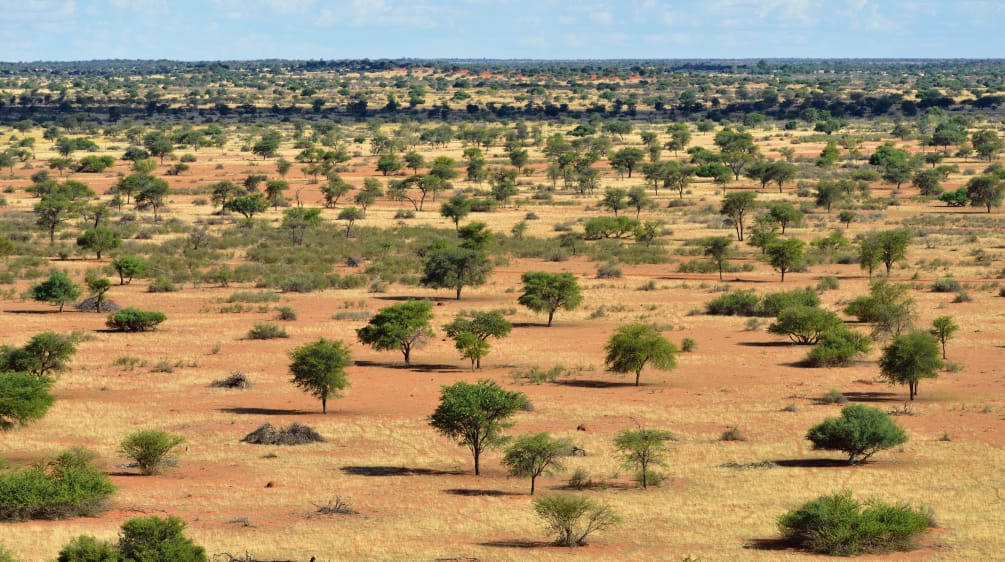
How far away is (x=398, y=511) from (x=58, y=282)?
3241 cm

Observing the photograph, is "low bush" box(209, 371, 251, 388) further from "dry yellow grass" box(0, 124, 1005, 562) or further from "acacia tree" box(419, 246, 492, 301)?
"acacia tree" box(419, 246, 492, 301)

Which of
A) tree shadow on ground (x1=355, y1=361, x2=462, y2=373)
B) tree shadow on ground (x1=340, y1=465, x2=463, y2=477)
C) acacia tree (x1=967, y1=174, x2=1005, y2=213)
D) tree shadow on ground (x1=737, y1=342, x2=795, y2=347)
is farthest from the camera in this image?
acacia tree (x1=967, y1=174, x2=1005, y2=213)

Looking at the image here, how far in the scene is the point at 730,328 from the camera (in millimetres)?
50344

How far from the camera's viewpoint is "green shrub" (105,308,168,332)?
4916 centimetres

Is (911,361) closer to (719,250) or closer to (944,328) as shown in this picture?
(944,328)

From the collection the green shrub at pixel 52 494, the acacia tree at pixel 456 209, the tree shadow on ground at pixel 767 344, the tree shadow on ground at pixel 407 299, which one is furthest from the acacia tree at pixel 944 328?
the acacia tree at pixel 456 209

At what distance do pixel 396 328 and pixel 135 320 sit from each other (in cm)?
1196

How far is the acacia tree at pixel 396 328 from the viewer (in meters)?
43.5

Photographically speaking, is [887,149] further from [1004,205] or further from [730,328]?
[730,328]

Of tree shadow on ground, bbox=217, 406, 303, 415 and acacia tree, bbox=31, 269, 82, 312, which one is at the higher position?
acacia tree, bbox=31, 269, 82, 312

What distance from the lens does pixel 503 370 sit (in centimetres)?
4269

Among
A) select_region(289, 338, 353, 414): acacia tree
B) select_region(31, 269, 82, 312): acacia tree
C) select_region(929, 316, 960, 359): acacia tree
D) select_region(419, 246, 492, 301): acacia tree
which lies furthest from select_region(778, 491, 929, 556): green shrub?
select_region(31, 269, 82, 312): acacia tree

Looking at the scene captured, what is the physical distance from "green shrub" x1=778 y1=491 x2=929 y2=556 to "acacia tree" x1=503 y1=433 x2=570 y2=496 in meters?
5.94

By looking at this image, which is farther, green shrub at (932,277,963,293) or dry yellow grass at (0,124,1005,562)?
green shrub at (932,277,963,293)
